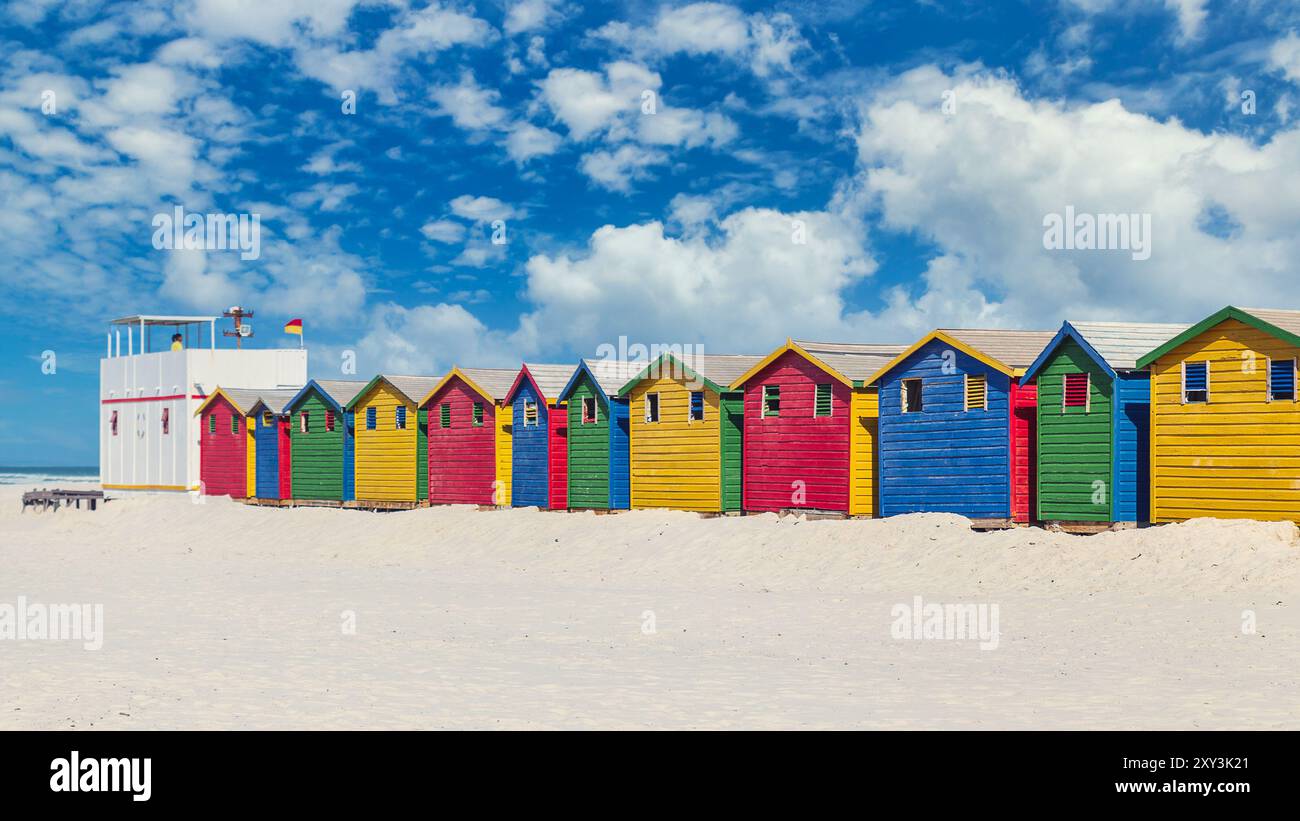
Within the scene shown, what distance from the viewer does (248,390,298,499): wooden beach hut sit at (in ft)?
169

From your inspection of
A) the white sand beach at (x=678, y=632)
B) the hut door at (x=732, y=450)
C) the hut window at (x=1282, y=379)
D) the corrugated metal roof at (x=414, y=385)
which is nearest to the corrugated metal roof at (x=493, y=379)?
the corrugated metal roof at (x=414, y=385)

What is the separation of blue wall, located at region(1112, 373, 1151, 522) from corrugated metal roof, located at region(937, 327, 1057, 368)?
244cm

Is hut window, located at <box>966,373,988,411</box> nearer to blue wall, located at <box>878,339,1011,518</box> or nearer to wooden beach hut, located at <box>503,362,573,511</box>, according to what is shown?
blue wall, located at <box>878,339,1011,518</box>

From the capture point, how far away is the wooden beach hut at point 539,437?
133 feet

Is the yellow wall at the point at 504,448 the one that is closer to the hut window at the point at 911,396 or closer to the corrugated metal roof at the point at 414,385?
the corrugated metal roof at the point at 414,385

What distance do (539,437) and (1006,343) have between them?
1511 cm

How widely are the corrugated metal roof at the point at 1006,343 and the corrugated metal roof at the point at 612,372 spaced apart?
9934 mm

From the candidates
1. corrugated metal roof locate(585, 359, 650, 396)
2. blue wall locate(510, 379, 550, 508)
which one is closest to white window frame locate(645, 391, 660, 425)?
corrugated metal roof locate(585, 359, 650, 396)

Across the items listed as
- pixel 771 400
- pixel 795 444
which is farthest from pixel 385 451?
pixel 795 444

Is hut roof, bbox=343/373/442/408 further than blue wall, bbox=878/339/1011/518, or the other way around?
hut roof, bbox=343/373/442/408
